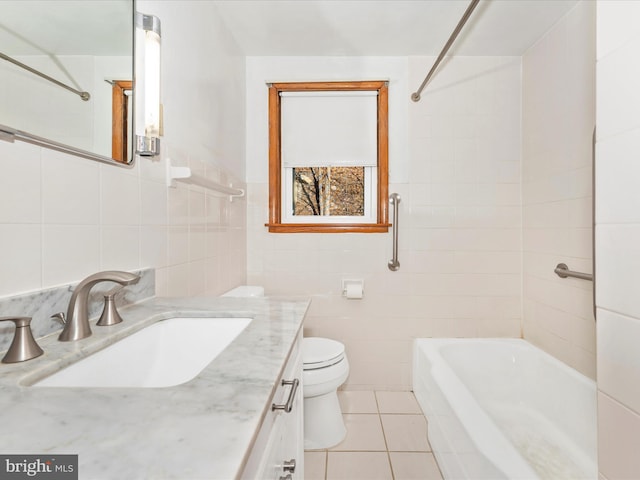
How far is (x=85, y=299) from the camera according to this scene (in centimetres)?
75

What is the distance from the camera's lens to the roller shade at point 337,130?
227 centimetres

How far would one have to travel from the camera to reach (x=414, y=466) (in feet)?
5.06

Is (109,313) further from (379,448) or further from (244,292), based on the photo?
(379,448)

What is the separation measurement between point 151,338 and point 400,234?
5.62ft

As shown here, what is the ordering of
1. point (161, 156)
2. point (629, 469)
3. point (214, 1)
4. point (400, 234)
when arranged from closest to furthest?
point (629, 469) → point (161, 156) → point (214, 1) → point (400, 234)

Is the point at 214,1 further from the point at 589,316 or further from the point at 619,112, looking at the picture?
the point at 589,316

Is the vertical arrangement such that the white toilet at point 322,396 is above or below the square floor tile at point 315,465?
above

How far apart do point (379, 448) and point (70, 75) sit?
1.93 m

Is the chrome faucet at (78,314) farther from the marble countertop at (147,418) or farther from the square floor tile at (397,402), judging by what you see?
the square floor tile at (397,402)

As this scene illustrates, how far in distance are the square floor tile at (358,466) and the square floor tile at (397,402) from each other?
1.38ft

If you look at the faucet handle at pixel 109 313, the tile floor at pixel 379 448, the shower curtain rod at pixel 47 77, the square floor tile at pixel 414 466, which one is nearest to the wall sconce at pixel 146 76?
the shower curtain rod at pixel 47 77

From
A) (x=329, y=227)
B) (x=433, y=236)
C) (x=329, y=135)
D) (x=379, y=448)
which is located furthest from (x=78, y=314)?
(x=433, y=236)

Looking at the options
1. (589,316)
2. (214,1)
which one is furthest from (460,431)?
(214,1)

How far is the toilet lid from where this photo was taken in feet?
5.32
